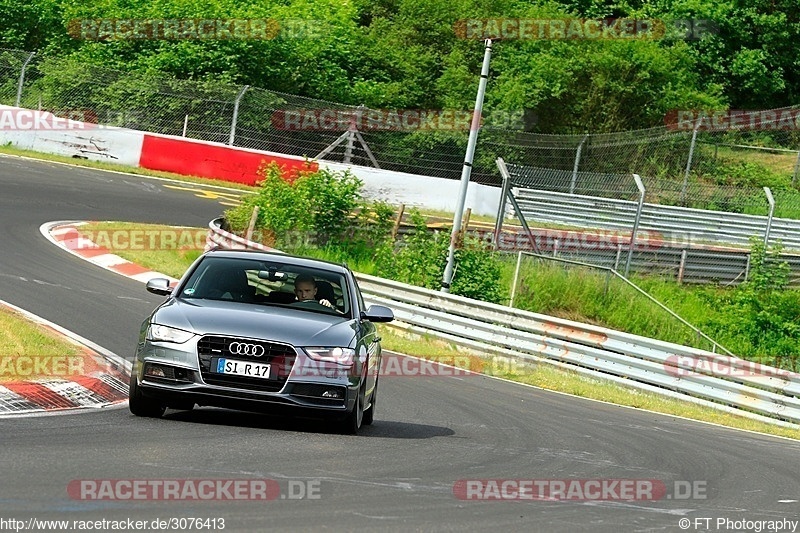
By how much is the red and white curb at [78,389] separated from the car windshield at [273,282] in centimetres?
125

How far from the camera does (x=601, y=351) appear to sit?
19.4 m

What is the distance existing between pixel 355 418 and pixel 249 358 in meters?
1.08

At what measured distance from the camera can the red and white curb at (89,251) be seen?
23.1m

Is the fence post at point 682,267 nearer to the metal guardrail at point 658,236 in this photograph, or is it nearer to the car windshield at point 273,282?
the metal guardrail at point 658,236

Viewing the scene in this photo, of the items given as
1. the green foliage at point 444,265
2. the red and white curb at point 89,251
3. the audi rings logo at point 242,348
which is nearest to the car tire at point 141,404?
the audi rings logo at point 242,348

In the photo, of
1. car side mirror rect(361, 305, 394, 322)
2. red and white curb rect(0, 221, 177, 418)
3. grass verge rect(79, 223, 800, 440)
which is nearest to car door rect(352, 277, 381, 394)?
car side mirror rect(361, 305, 394, 322)

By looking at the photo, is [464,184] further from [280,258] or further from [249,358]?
[249,358]

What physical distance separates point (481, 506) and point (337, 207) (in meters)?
17.4

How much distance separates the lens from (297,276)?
11.9 m

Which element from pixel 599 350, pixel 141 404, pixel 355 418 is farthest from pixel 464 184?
pixel 141 404

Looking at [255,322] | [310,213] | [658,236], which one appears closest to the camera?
[255,322]

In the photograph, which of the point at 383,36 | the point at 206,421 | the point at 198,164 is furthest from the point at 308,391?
the point at 383,36

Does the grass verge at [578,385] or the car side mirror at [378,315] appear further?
the grass verge at [578,385]

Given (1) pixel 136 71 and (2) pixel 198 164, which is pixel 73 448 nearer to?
(2) pixel 198 164
